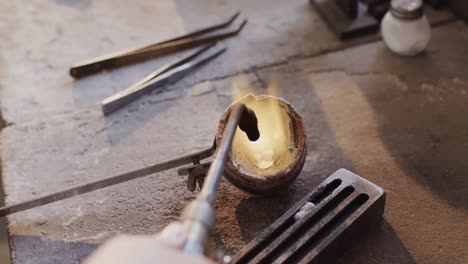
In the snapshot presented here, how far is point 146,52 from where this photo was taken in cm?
192

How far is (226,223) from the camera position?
133cm

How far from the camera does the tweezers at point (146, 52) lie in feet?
6.23

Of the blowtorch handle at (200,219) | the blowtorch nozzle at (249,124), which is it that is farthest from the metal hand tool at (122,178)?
the blowtorch handle at (200,219)

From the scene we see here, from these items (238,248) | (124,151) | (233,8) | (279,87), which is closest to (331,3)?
(233,8)

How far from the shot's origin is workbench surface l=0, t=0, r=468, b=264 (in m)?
1.33

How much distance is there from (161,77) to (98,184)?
0.55 meters

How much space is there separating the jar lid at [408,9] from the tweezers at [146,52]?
58 centimetres

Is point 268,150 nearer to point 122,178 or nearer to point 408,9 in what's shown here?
point 122,178

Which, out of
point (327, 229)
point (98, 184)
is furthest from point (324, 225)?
point (98, 184)

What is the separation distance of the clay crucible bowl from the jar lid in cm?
61

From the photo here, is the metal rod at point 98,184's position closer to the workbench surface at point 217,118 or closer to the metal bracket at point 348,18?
the workbench surface at point 217,118

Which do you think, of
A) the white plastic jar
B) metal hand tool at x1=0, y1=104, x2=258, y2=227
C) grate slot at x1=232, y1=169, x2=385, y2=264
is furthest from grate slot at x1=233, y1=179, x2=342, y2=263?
the white plastic jar

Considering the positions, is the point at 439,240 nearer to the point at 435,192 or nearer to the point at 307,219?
the point at 435,192

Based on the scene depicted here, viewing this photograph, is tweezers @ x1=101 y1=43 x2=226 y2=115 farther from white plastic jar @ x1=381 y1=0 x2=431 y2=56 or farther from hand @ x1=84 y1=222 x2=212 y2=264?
hand @ x1=84 y1=222 x2=212 y2=264
